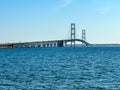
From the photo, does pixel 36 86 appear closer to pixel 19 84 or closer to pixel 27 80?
pixel 19 84

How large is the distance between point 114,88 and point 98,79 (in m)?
6.28

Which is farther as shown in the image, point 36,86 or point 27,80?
point 27,80

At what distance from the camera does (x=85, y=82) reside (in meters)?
35.8

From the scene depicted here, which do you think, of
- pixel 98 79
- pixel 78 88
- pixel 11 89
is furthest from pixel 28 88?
pixel 98 79

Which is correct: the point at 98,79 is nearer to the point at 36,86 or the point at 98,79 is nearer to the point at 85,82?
the point at 85,82

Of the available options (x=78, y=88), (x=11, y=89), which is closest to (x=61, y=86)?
(x=78, y=88)

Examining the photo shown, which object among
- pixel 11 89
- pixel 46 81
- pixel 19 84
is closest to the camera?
pixel 11 89

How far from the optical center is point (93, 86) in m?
32.9

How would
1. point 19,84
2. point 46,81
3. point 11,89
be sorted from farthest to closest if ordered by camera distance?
1. point 46,81
2. point 19,84
3. point 11,89

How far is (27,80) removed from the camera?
122ft

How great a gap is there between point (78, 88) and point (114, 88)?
8.63 ft

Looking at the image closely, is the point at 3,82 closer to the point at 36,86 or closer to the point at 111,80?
the point at 36,86

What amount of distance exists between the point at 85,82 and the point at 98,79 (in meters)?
2.75

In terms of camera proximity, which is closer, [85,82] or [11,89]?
[11,89]
